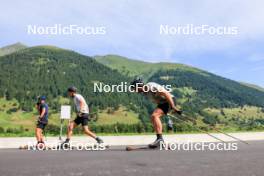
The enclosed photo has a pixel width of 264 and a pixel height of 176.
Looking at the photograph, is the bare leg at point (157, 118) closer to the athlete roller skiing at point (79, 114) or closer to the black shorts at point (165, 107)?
the black shorts at point (165, 107)

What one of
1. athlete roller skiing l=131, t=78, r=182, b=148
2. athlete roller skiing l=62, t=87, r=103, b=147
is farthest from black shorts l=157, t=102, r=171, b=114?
athlete roller skiing l=62, t=87, r=103, b=147

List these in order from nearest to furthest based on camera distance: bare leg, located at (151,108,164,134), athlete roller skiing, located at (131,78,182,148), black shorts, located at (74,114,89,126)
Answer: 1. athlete roller skiing, located at (131,78,182,148)
2. bare leg, located at (151,108,164,134)
3. black shorts, located at (74,114,89,126)

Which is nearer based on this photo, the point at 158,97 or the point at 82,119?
the point at 158,97

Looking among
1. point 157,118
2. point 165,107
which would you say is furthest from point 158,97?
point 157,118

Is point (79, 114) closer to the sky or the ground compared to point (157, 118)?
closer to the sky

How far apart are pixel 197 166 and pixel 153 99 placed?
4.57 m

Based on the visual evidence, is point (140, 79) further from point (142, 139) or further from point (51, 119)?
point (51, 119)

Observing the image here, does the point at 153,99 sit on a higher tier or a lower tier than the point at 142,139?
higher

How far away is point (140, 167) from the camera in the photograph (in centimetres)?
622

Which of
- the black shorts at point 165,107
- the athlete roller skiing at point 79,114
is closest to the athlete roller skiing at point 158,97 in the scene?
the black shorts at point 165,107

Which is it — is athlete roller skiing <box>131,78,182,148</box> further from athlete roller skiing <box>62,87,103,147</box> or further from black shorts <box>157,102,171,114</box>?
athlete roller skiing <box>62,87,103,147</box>

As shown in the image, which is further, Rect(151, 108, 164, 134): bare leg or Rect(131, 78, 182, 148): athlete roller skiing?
Rect(151, 108, 164, 134): bare leg

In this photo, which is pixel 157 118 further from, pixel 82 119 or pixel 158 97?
pixel 82 119

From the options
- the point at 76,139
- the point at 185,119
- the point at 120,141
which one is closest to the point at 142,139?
the point at 120,141
